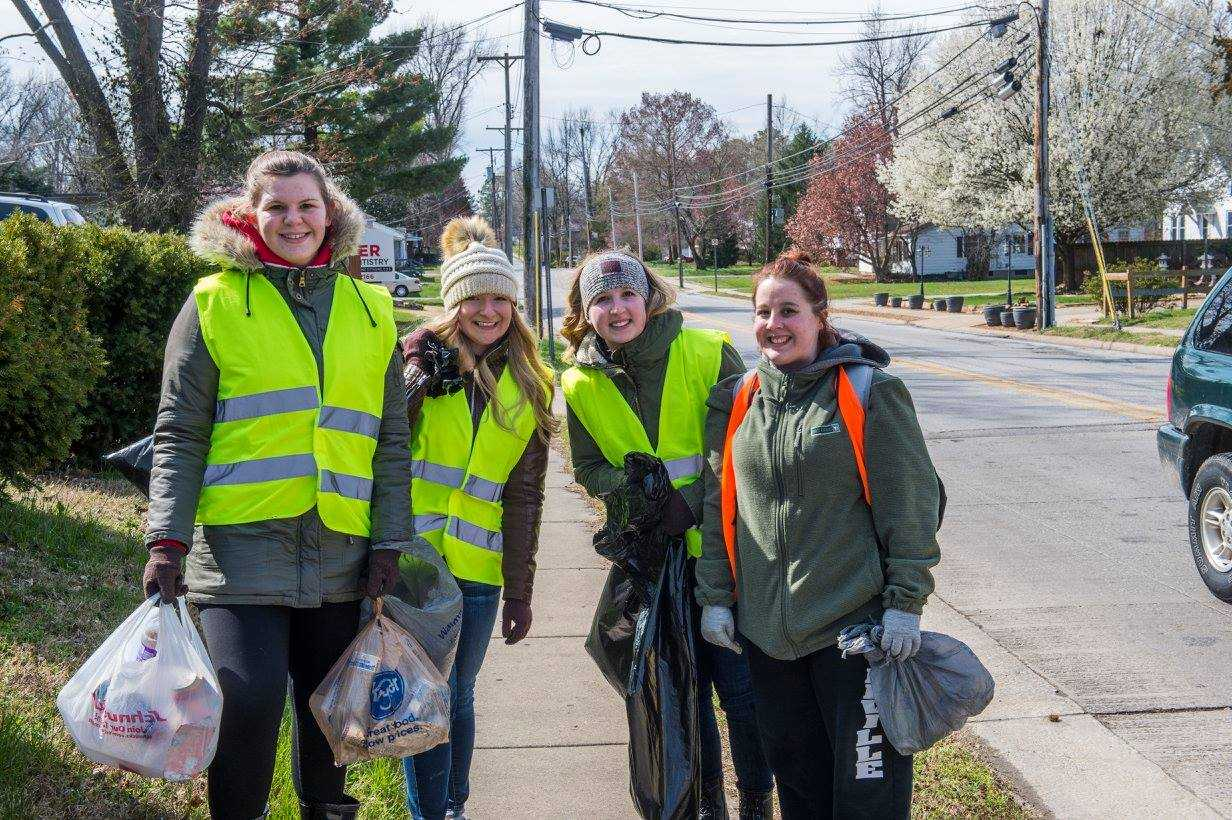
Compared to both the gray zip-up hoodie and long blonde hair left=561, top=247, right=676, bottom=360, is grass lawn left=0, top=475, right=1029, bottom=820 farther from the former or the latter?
long blonde hair left=561, top=247, right=676, bottom=360

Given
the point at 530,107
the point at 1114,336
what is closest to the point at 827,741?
the point at 530,107

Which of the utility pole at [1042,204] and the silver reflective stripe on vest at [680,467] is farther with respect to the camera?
the utility pole at [1042,204]

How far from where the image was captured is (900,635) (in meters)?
2.82

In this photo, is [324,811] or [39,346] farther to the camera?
[39,346]

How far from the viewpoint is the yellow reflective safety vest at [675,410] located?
3.60 metres

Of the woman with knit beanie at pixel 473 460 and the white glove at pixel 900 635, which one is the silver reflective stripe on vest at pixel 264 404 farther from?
the white glove at pixel 900 635

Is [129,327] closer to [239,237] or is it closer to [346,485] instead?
[239,237]

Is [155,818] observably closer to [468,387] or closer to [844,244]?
[468,387]

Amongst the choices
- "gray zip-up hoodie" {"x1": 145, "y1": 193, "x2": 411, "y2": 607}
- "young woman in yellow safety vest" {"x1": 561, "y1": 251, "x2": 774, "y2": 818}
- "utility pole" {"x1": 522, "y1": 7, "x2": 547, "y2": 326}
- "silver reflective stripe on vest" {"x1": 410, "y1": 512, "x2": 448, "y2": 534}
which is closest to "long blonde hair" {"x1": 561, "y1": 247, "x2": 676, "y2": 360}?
"young woman in yellow safety vest" {"x1": 561, "y1": 251, "x2": 774, "y2": 818}

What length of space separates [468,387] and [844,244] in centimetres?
5982

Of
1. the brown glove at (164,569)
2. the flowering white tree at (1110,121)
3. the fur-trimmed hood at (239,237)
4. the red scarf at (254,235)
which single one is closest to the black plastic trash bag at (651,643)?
the fur-trimmed hood at (239,237)

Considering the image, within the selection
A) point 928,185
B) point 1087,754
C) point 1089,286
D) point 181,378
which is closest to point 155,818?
point 181,378

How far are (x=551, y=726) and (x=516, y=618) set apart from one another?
45.0 inches

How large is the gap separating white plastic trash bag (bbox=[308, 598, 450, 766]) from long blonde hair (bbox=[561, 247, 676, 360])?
1.11 metres
